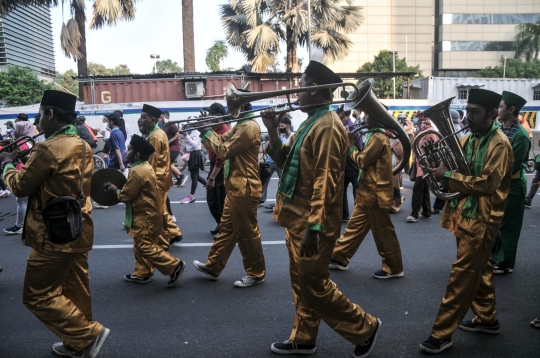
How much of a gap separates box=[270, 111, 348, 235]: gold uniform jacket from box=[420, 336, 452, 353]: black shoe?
41.1 inches

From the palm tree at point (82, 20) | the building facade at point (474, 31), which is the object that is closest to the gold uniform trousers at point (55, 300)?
the palm tree at point (82, 20)

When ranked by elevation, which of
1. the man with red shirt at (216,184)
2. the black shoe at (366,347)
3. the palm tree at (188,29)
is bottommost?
the black shoe at (366,347)

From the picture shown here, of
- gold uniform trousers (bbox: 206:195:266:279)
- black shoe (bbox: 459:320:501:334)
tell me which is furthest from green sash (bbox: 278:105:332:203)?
black shoe (bbox: 459:320:501:334)

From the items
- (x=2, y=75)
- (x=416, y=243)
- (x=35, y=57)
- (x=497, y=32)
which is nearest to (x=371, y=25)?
(x=497, y=32)

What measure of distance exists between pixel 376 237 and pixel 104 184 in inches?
104

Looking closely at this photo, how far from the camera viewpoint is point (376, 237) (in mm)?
5109

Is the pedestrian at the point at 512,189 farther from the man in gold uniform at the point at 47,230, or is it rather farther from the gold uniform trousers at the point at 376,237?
the man in gold uniform at the point at 47,230

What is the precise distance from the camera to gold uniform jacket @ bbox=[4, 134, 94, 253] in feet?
10.3

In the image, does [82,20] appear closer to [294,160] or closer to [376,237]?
[376,237]

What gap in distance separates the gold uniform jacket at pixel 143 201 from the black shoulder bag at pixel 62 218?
1.53 m

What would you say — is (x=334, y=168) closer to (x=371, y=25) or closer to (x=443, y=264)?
(x=443, y=264)

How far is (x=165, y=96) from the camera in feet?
66.8

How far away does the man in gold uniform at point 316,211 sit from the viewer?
306cm

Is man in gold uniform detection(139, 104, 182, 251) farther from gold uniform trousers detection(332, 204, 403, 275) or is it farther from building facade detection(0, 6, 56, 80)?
building facade detection(0, 6, 56, 80)
